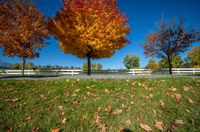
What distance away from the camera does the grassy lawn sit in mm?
4801

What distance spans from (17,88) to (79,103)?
315 cm

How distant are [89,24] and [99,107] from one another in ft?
39.0

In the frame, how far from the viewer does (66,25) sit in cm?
1647

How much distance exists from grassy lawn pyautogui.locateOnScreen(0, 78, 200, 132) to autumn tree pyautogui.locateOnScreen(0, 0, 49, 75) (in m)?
8.57

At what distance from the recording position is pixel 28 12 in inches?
649

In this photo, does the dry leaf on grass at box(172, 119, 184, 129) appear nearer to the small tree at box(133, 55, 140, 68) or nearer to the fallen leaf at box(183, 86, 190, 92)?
the fallen leaf at box(183, 86, 190, 92)

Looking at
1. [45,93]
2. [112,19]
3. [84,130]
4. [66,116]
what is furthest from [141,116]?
[112,19]

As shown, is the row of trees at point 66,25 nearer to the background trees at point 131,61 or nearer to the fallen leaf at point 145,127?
the fallen leaf at point 145,127

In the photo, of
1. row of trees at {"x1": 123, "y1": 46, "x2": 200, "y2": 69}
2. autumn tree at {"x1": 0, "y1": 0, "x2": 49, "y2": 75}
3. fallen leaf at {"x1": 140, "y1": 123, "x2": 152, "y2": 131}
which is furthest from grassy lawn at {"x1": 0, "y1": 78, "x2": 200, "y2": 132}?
row of trees at {"x1": 123, "y1": 46, "x2": 200, "y2": 69}

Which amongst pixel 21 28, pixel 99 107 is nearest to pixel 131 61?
pixel 21 28

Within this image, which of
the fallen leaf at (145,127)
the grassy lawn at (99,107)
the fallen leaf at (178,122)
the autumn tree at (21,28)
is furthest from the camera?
the autumn tree at (21,28)

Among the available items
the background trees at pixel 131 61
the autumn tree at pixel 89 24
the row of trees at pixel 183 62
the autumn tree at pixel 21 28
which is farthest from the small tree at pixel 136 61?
the autumn tree at pixel 21 28

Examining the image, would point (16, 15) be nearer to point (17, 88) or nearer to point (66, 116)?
point (17, 88)

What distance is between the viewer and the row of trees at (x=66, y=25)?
15.6m
